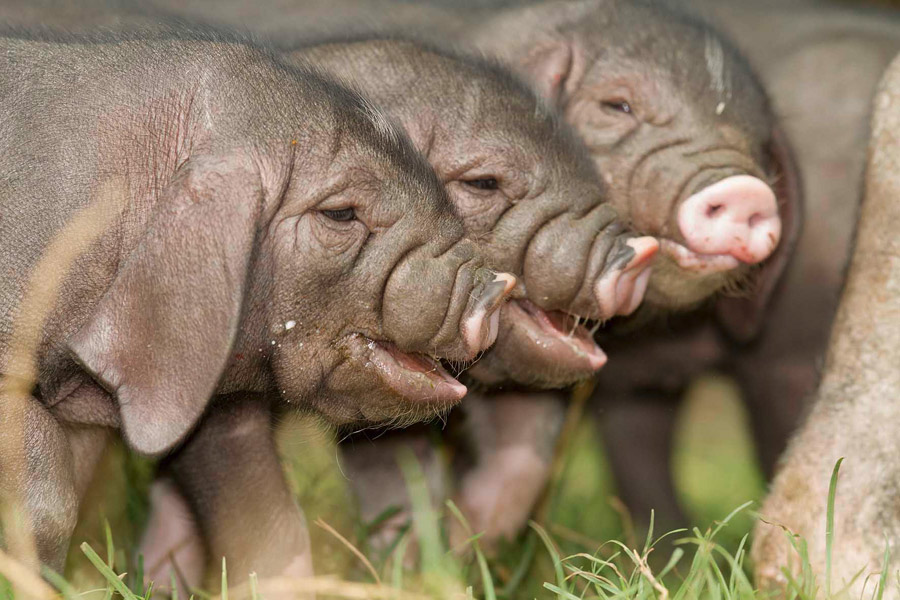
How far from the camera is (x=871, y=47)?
526cm

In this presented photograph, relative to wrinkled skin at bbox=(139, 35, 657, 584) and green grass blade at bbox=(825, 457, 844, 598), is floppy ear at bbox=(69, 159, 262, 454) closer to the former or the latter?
wrinkled skin at bbox=(139, 35, 657, 584)

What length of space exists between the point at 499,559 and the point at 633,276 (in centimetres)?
109

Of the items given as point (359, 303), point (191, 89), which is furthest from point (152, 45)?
point (359, 303)

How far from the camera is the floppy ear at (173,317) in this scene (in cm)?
265

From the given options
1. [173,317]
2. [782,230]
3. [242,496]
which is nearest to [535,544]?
[242,496]

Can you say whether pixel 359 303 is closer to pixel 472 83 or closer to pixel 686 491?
pixel 472 83

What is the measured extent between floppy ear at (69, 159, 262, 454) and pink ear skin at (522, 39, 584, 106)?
1728mm

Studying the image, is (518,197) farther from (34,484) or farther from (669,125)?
(34,484)

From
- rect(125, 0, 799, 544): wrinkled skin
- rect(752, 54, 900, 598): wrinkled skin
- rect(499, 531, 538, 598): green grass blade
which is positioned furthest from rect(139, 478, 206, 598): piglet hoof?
rect(752, 54, 900, 598): wrinkled skin

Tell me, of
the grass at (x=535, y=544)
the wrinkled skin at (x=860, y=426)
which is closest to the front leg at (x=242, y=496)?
the grass at (x=535, y=544)

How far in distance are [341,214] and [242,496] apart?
0.86m

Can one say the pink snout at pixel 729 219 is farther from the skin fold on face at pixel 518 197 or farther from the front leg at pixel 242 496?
the front leg at pixel 242 496

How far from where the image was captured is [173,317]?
2.67m

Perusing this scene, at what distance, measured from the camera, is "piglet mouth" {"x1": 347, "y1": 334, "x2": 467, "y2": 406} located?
2.98 meters
